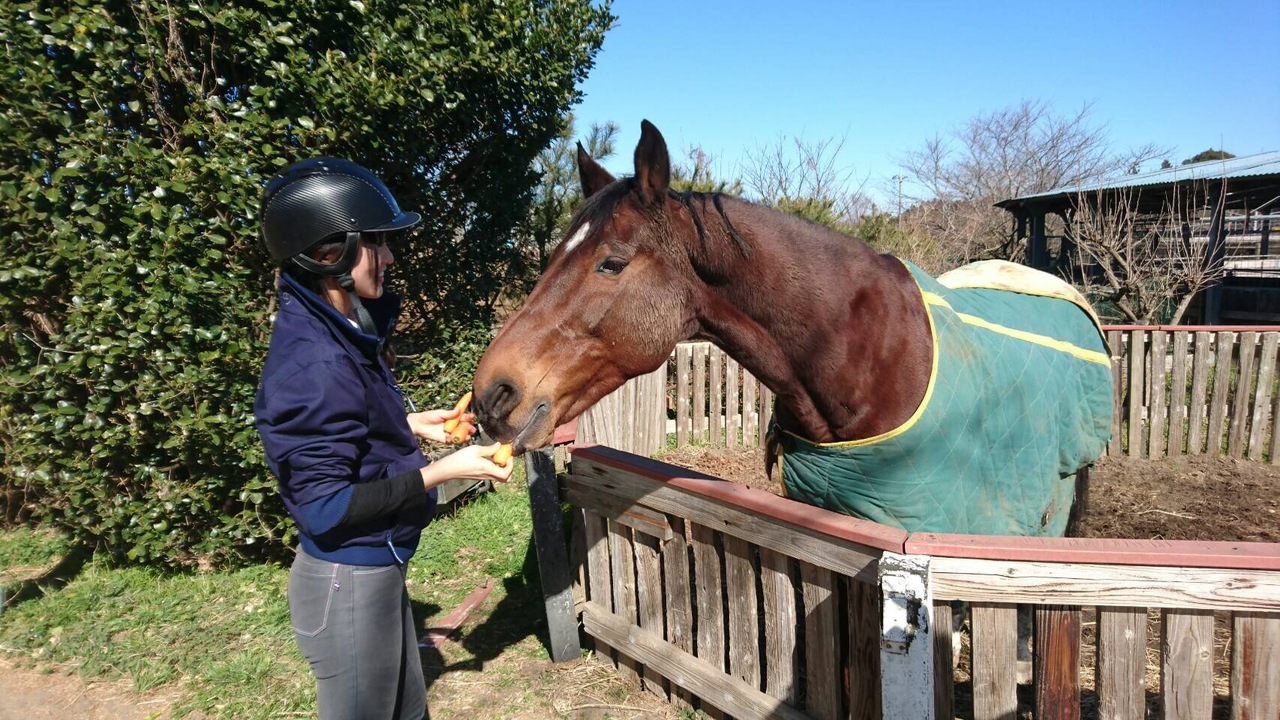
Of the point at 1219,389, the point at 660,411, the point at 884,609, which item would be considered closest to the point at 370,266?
the point at 884,609

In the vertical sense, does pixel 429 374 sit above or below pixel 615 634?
above

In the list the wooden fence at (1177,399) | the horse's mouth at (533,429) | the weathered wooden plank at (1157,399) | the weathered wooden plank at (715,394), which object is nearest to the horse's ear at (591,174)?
the horse's mouth at (533,429)

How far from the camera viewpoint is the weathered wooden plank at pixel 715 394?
289 inches

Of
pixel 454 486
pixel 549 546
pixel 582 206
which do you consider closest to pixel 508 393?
pixel 582 206

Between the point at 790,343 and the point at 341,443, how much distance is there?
1.44m

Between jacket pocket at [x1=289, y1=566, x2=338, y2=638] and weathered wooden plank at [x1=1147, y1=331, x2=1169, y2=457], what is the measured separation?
7.81 metres

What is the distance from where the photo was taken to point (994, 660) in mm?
1904

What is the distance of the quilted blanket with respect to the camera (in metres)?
2.23

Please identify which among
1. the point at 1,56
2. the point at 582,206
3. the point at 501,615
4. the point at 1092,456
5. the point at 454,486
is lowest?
the point at 501,615

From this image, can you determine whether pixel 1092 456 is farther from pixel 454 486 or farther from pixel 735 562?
pixel 454 486

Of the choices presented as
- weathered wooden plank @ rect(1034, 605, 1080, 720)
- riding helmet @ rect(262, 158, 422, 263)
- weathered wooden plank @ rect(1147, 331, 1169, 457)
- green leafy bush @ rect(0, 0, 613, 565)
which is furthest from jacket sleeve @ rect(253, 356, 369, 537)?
weathered wooden plank @ rect(1147, 331, 1169, 457)

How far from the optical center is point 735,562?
101 inches

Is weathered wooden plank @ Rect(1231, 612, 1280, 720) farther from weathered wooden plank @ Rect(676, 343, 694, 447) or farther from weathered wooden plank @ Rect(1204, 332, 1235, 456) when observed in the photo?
weathered wooden plank @ Rect(1204, 332, 1235, 456)

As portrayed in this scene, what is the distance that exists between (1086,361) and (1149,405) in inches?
198
